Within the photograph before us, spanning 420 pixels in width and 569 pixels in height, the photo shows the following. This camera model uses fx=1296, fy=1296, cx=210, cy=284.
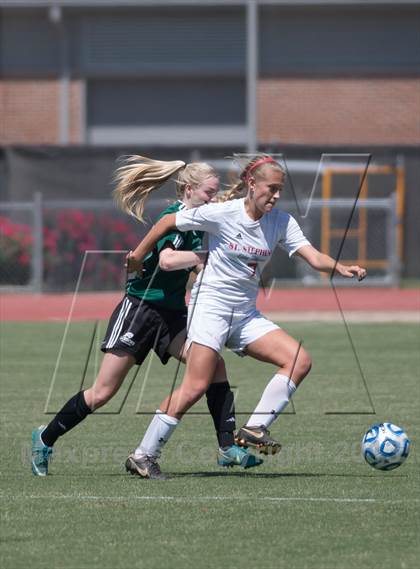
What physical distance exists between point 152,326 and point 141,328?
86 millimetres

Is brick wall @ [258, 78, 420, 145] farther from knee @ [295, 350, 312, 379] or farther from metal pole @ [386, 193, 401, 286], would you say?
knee @ [295, 350, 312, 379]

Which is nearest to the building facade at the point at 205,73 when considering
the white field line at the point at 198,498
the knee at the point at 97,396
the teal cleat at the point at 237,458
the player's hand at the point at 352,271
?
the teal cleat at the point at 237,458

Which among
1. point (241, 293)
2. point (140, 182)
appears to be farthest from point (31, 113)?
point (241, 293)

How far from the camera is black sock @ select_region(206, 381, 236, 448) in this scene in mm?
7844

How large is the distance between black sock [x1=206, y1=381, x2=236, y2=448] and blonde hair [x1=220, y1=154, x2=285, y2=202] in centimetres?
115

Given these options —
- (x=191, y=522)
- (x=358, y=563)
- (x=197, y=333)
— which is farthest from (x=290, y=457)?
(x=358, y=563)

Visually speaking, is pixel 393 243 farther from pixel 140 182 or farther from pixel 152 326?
pixel 152 326

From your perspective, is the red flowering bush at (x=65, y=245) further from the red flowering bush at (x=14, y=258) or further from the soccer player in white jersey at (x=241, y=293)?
the soccer player in white jersey at (x=241, y=293)

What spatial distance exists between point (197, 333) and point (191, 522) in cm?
142

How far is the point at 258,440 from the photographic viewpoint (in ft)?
24.0

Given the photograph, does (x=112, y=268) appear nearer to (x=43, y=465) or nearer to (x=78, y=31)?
(x=78, y=31)

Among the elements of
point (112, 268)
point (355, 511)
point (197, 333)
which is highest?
point (197, 333)

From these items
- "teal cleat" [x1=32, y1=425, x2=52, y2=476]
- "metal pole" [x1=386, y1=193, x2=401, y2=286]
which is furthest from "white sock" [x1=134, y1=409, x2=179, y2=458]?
"metal pole" [x1=386, y1=193, x2=401, y2=286]

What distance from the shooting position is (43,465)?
775 centimetres
